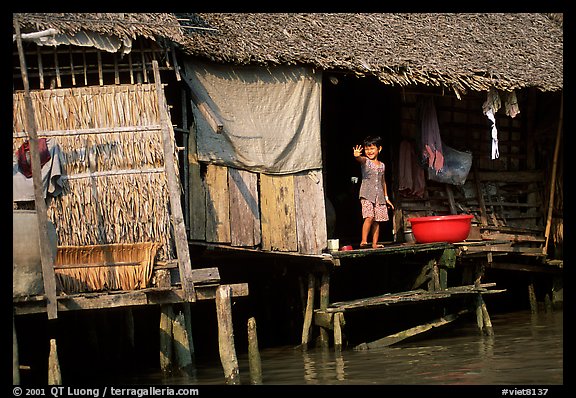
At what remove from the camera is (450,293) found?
559 inches

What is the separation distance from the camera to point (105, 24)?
1191cm

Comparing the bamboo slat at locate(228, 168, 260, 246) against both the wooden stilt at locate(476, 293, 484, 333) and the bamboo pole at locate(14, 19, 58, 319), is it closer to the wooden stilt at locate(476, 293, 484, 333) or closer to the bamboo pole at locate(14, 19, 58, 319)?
the bamboo pole at locate(14, 19, 58, 319)

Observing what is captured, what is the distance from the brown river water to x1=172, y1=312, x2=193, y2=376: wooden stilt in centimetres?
16

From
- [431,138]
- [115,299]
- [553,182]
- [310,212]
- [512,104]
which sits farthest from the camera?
[553,182]

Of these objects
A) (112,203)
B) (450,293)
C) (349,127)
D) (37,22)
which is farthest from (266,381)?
(349,127)

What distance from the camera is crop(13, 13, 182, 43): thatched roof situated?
11734mm

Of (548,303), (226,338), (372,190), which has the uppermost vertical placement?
(372,190)

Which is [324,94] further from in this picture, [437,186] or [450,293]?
[450,293]

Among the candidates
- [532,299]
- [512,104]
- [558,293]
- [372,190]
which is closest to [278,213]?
[372,190]

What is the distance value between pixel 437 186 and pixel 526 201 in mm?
1819

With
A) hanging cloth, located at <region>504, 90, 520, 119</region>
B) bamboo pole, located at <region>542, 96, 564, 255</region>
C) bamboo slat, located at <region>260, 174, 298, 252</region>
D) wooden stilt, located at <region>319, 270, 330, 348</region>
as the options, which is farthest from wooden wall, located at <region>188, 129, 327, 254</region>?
bamboo pole, located at <region>542, 96, 564, 255</region>

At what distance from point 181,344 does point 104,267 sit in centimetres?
127

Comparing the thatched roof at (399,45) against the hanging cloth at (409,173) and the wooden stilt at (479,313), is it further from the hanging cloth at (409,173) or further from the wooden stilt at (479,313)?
the wooden stilt at (479,313)

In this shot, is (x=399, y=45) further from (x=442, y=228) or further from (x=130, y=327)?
(x=130, y=327)
